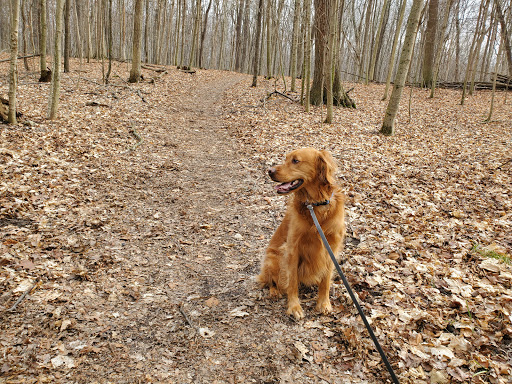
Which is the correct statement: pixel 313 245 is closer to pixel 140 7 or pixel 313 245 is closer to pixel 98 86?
pixel 98 86

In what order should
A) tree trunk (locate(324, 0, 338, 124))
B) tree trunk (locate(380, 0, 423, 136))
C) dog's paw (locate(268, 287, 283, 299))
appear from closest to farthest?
dog's paw (locate(268, 287, 283, 299)) < tree trunk (locate(380, 0, 423, 136)) < tree trunk (locate(324, 0, 338, 124))

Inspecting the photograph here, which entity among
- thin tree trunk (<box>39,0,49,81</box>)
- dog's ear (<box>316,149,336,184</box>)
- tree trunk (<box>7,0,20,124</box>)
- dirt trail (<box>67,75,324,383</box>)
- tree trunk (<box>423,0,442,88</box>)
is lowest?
dirt trail (<box>67,75,324,383</box>)

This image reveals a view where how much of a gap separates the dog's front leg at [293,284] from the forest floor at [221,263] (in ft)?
0.42

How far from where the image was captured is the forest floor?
2.81 meters

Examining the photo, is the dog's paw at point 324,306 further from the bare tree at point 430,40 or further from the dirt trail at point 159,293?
the bare tree at point 430,40

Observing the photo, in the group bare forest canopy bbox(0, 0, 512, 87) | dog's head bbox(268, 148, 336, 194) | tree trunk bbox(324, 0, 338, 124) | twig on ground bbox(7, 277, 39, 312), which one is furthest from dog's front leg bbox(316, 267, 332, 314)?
bare forest canopy bbox(0, 0, 512, 87)

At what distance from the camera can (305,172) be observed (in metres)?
3.26

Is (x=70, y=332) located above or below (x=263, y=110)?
below

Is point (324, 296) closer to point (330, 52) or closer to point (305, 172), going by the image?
point (305, 172)

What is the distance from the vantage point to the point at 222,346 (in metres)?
3.04

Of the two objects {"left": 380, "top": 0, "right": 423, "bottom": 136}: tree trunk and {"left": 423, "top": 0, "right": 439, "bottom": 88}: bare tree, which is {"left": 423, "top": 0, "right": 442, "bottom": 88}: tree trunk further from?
{"left": 380, "top": 0, "right": 423, "bottom": 136}: tree trunk

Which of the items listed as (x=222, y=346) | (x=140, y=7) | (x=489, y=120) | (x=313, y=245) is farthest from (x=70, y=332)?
(x=140, y=7)

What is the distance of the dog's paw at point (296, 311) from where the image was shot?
3379mm

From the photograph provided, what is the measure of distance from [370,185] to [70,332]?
610 centimetres
